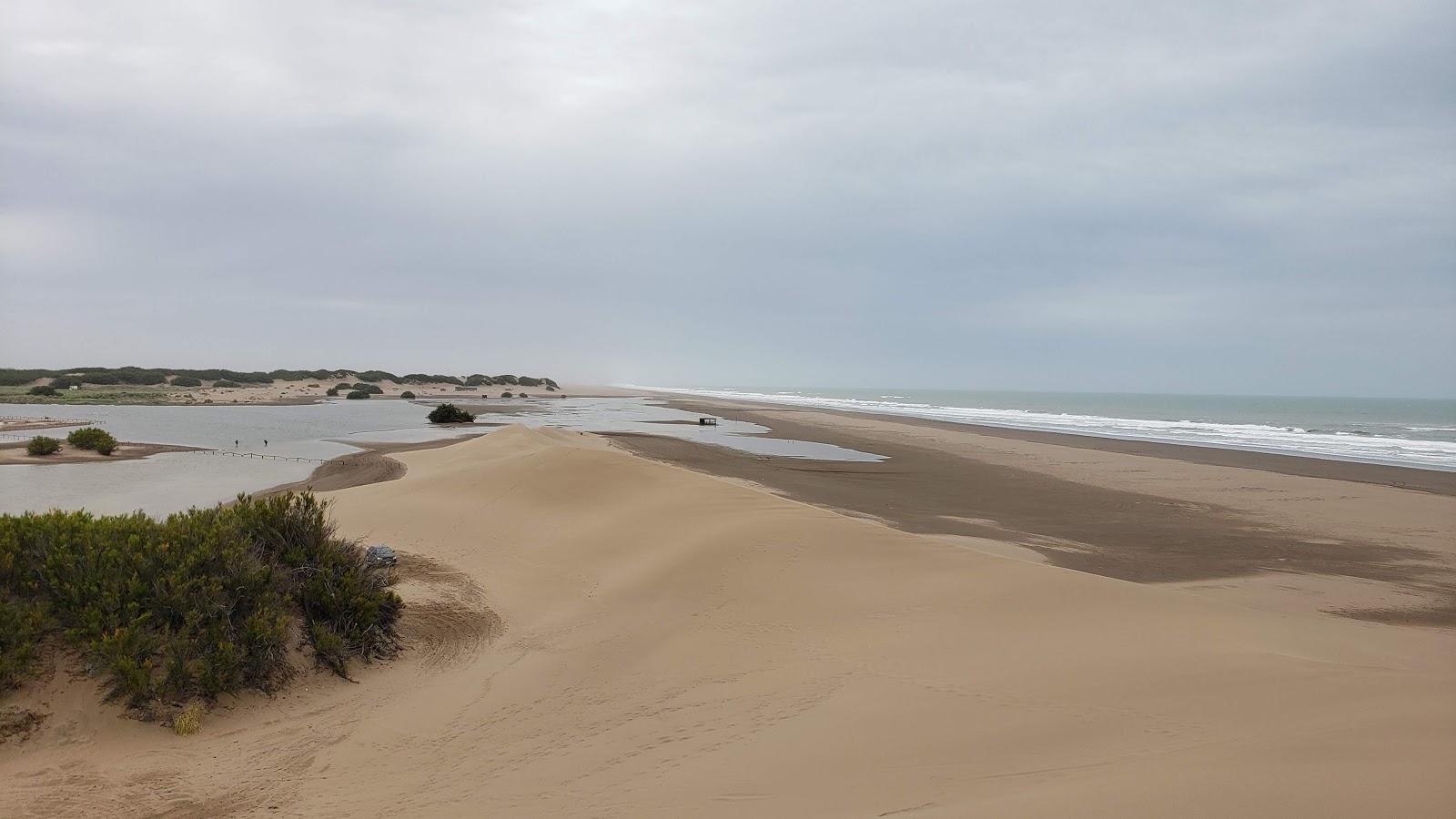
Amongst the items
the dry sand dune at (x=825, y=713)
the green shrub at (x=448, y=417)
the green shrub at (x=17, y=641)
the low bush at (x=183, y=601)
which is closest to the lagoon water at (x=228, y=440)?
the green shrub at (x=448, y=417)

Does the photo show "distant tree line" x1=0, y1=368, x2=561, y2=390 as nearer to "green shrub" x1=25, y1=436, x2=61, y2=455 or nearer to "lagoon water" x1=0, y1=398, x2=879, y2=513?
"lagoon water" x1=0, y1=398, x2=879, y2=513

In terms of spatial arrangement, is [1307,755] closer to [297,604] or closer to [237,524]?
[297,604]

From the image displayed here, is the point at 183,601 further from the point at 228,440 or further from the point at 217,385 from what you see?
the point at 217,385

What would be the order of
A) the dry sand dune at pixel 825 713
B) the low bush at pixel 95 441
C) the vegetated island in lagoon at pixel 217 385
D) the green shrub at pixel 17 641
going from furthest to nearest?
the vegetated island in lagoon at pixel 217 385 < the low bush at pixel 95 441 < the green shrub at pixel 17 641 < the dry sand dune at pixel 825 713

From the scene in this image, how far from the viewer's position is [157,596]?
18.1 ft

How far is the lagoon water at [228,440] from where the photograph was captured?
1550cm

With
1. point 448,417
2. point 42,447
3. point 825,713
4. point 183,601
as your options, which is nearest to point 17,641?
point 183,601

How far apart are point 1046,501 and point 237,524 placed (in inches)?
635

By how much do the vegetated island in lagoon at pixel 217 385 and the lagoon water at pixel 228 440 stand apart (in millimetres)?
9531

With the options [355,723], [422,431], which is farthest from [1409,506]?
[422,431]

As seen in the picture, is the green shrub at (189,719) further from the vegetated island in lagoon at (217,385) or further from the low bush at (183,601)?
the vegetated island in lagoon at (217,385)

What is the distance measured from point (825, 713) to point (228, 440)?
29.7 meters

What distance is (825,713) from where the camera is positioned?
5301mm

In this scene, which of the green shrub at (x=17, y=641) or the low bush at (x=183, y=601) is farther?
the low bush at (x=183, y=601)
